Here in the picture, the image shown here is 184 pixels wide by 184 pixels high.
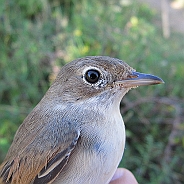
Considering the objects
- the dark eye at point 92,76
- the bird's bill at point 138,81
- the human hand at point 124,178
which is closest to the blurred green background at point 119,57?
the human hand at point 124,178

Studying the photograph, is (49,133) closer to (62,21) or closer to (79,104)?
(79,104)

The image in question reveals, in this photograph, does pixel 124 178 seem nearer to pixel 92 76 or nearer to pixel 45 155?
pixel 45 155

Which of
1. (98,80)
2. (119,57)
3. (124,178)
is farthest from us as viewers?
(119,57)

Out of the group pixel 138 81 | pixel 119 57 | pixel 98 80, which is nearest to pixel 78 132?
pixel 98 80

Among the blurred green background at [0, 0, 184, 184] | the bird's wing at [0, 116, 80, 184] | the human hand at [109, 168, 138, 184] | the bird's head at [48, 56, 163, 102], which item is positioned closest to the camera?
the bird's wing at [0, 116, 80, 184]

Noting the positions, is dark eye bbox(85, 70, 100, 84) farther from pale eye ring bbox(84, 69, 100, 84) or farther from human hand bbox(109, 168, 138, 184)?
human hand bbox(109, 168, 138, 184)

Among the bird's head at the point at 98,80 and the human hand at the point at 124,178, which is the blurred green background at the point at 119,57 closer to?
the human hand at the point at 124,178

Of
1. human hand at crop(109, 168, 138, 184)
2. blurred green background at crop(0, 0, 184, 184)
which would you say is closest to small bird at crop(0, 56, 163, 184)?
human hand at crop(109, 168, 138, 184)
